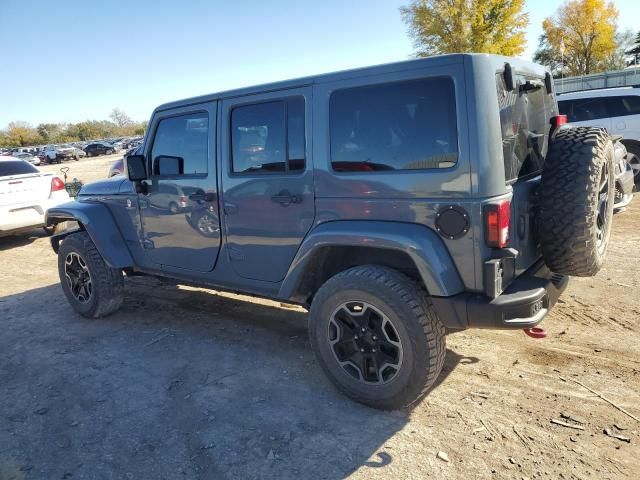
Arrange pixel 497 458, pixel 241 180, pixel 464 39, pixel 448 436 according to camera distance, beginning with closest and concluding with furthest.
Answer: pixel 497 458 → pixel 448 436 → pixel 241 180 → pixel 464 39

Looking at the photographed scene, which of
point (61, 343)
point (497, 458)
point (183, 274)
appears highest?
point (183, 274)

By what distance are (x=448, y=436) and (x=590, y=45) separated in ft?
166

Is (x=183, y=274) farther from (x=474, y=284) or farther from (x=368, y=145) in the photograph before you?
(x=474, y=284)

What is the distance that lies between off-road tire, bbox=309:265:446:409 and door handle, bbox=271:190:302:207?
23.2 inches

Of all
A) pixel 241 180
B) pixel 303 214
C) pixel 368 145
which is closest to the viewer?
pixel 368 145

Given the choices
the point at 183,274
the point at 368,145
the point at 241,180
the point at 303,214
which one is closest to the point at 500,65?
the point at 368,145

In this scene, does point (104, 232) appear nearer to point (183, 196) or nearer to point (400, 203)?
point (183, 196)

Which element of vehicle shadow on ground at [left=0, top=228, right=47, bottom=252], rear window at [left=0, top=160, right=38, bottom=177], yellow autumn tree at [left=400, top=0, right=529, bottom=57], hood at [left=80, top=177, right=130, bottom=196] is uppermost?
yellow autumn tree at [left=400, top=0, right=529, bottom=57]

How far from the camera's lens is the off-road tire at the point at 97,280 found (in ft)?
15.3

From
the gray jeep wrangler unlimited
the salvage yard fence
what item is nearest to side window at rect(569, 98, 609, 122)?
the gray jeep wrangler unlimited

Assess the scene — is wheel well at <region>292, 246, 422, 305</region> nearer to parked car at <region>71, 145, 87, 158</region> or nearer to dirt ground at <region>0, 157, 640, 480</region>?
dirt ground at <region>0, 157, 640, 480</region>

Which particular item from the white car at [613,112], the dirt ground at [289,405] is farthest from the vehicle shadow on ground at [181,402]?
the white car at [613,112]

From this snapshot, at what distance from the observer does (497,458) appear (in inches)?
99.5

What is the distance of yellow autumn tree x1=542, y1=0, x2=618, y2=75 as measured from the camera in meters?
43.0
